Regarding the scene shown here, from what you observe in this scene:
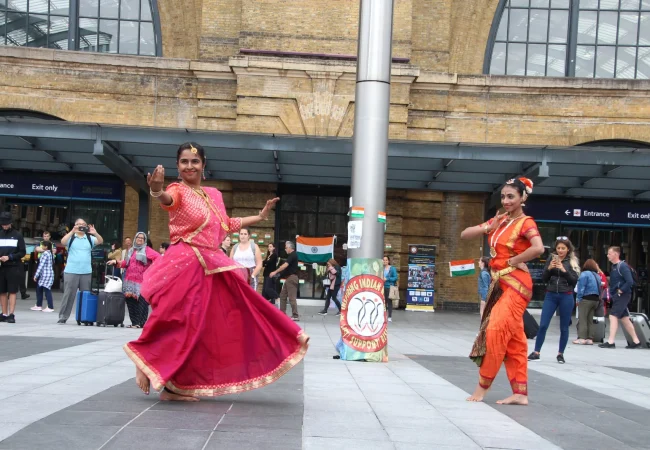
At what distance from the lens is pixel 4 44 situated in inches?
1033

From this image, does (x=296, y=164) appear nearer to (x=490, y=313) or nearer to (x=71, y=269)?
(x=71, y=269)

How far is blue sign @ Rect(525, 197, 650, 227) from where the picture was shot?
1019 inches

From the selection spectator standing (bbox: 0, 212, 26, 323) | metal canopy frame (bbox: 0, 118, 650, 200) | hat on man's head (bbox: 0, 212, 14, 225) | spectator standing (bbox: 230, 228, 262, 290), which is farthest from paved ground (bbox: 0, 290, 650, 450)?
metal canopy frame (bbox: 0, 118, 650, 200)

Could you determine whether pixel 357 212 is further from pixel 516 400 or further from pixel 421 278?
pixel 421 278

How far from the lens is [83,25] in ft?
86.4

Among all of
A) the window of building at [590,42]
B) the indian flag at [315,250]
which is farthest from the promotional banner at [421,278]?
the window of building at [590,42]

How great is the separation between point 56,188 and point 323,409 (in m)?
21.1

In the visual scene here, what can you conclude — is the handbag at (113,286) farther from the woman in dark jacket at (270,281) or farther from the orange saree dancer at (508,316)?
the orange saree dancer at (508,316)

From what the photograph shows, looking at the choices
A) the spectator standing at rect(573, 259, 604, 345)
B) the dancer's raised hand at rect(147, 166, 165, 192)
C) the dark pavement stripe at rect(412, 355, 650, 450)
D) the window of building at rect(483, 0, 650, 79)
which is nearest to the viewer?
the dark pavement stripe at rect(412, 355, 650, 450)

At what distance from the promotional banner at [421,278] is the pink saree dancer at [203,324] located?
61.3 feet

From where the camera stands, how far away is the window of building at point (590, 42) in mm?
26500

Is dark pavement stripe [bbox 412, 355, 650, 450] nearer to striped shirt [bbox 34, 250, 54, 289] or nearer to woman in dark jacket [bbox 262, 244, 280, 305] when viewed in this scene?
woman in dark jacket [bbox 262, 244, 280, 305]

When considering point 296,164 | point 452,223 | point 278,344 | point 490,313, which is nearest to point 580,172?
point 452,223

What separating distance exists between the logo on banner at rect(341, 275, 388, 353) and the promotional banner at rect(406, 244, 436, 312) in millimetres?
14205
